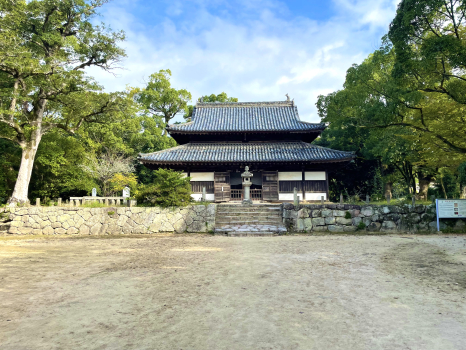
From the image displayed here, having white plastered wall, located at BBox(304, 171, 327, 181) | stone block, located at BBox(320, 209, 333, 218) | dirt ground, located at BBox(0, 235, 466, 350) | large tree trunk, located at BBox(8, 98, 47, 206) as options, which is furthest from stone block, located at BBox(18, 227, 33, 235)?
white plastered wall, located at BBox(304, 171, 327, 181)

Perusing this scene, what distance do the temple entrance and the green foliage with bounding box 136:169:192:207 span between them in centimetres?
714

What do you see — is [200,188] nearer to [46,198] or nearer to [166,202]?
[166,202]

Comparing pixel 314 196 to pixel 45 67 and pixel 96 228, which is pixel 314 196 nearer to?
pixel 96 228

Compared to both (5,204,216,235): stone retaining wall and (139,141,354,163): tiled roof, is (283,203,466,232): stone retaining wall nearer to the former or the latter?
(5,204,216,235): stone retaining wall

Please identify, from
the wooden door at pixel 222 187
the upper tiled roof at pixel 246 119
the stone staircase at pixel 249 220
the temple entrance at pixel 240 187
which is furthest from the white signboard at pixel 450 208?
the wooden door at pixel 222 187

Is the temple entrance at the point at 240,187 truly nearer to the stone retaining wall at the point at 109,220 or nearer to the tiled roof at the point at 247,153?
the tiled roof at the point at 247,153

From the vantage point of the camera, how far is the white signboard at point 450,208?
11414 mm

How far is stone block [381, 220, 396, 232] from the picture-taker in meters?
12.1

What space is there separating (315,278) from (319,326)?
220 cm

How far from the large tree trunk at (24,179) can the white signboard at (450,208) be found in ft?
66.8

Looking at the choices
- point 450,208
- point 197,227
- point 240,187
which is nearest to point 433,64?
point 450,208

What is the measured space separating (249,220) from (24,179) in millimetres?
12792

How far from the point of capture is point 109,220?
12625mm

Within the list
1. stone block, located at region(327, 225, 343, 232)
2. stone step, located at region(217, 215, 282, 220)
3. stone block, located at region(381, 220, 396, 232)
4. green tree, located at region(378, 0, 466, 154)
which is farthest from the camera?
stone step, located at region(217, 215, 282, 220)
